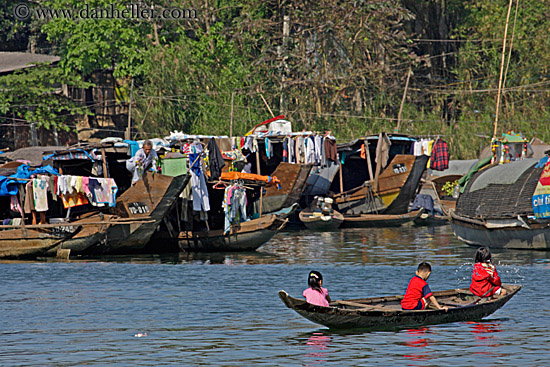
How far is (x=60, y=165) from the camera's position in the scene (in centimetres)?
2541

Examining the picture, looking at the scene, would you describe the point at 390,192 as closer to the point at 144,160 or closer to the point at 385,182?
the point at 385,182

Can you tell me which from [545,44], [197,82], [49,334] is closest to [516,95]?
[545,44]

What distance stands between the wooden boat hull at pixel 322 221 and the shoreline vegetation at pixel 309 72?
302 inches

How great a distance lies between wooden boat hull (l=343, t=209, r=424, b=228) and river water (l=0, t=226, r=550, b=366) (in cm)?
605

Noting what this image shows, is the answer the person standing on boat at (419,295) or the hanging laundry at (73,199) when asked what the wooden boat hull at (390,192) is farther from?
the person standing on boat at (419,295)

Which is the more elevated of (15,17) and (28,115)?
(15,17)

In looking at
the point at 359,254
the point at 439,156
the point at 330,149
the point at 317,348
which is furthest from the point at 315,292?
the point at 439,156

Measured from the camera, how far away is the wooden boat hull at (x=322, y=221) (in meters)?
31.7

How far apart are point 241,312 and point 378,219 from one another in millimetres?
17301

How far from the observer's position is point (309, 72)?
40.3 m

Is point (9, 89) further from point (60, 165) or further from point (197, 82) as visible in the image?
point (60, 165)

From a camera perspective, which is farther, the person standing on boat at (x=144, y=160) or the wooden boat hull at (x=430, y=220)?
the wooden boat hull at (x=430, y=220)

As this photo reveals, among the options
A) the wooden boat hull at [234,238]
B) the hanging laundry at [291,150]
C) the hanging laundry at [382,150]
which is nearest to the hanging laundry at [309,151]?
the hanging laundry at [291,150]

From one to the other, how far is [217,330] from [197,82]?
92.6 feet
